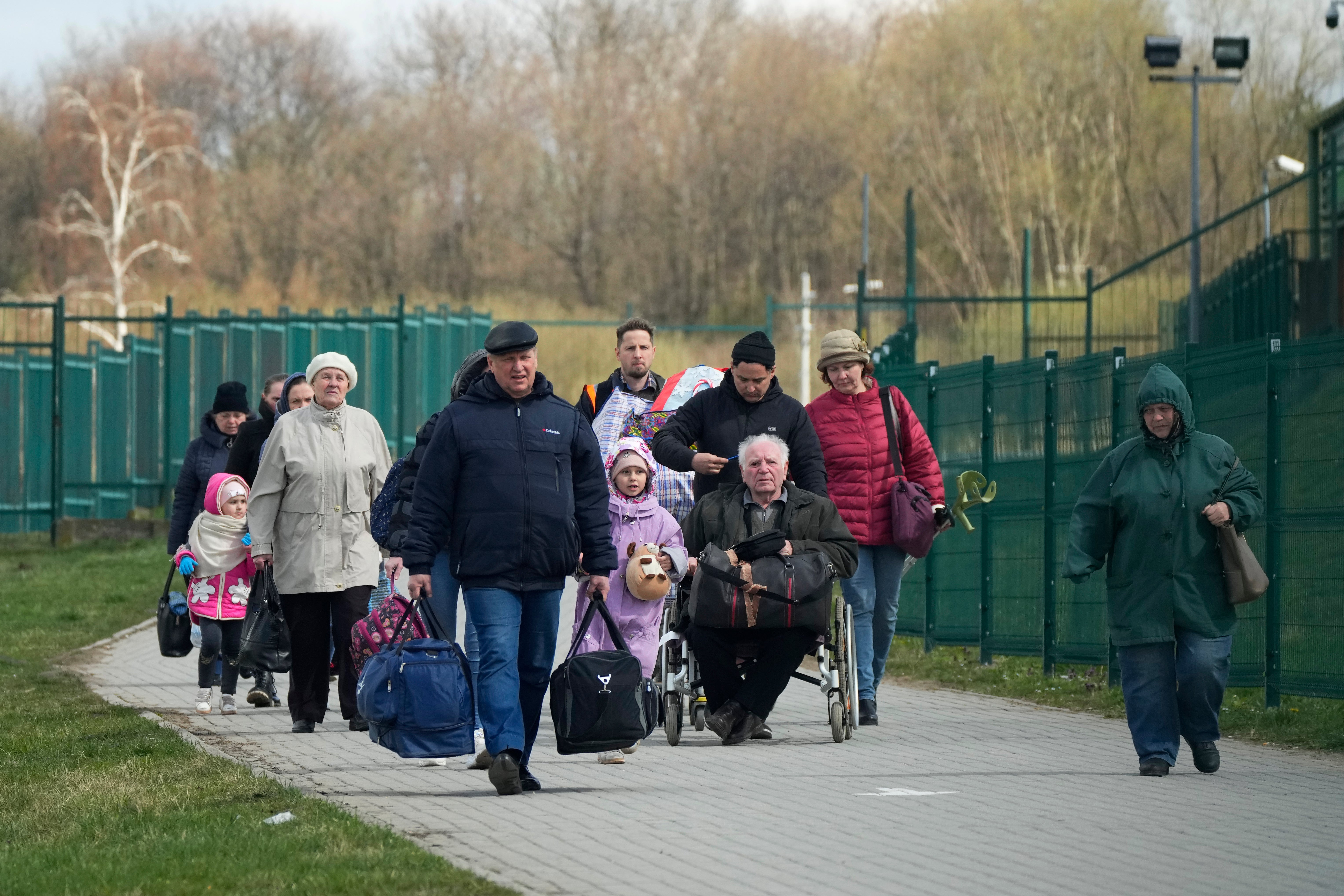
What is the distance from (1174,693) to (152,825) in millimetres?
4258

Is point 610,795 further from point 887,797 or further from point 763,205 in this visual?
point 763,205

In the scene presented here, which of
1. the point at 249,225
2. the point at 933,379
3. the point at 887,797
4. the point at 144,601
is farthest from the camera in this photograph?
the point at 249,225

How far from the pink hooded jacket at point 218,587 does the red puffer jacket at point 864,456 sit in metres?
3.26

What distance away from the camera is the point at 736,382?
33.2ft

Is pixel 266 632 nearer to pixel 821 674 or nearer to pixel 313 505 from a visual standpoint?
pixel 313 505

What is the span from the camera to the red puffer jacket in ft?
34.6

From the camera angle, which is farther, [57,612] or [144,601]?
[144,601]

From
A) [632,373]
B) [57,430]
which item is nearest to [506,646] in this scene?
[632,373]

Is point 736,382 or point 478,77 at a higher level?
point 478,77

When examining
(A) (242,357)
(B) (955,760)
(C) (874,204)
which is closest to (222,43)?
(C) (874,204)

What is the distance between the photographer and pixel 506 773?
7926mm

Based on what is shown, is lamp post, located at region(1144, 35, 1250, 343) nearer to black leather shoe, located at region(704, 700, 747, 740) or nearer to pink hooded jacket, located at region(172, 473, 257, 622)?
pink hooded jacket, located at region(172, 473, 257, 622)

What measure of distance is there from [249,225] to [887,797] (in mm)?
56828

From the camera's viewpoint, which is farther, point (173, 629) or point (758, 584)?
point (173, 629)
